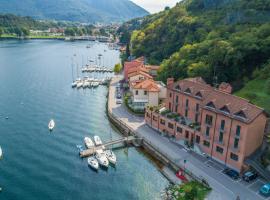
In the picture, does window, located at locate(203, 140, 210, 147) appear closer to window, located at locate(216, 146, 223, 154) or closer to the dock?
window, located at locate(216, 146, 223, 154)

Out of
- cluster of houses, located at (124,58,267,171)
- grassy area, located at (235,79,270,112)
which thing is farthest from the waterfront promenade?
grassy area, located at (235,79,270,112)

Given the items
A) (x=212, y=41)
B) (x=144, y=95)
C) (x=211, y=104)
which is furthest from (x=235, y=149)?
(x=212, y=41)

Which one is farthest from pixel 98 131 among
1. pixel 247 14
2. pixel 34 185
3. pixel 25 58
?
pixel 25 58

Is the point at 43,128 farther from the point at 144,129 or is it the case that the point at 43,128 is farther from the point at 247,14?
the point at 247,14

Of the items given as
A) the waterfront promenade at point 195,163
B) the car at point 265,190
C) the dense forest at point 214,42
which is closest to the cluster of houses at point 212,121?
the waterfront promenade at point 195,163

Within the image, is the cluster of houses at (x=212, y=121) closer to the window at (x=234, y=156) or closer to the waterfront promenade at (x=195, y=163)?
the window at (x=234, y=156)
